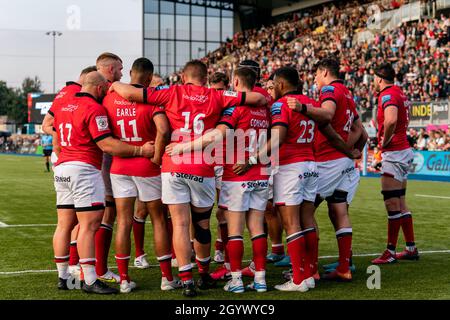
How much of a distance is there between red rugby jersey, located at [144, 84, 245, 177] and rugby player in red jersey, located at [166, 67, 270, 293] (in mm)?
128

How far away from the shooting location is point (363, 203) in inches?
611

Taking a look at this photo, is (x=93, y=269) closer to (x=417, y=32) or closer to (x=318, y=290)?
(x=318, y=290)

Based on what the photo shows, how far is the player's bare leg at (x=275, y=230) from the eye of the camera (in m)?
8.33

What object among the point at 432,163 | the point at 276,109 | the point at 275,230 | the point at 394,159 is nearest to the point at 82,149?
the point at 276,109

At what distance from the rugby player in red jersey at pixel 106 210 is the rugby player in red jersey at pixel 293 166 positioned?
1.80 meters

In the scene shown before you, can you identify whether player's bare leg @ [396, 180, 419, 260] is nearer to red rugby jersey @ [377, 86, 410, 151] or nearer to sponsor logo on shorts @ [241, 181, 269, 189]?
red rugby jersey @ [377, 86, 410, 151]

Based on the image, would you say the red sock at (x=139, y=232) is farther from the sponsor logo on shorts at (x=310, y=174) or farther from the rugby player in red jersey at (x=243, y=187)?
the sponsor logo on shorts at (x=310, y=174)

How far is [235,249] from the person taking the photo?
6.55 m

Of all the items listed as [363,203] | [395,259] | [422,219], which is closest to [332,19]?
[363,203]

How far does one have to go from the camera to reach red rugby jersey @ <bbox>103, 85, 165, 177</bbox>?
650cm

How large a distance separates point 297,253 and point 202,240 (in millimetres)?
1009

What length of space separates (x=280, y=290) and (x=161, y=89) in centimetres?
237

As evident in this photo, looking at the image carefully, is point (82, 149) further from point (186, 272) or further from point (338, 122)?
point (338, 122)

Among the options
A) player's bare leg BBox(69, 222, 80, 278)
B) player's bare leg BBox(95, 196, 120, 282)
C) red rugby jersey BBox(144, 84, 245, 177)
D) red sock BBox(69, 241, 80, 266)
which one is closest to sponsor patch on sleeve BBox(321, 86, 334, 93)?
red rugby jersey BBox(144, 84, 245, 177)
